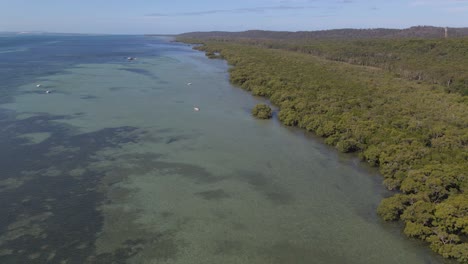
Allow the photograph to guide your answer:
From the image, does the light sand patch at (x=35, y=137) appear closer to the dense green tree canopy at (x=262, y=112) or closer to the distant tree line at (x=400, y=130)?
the dense green tree canopy at (x=262, y=112)

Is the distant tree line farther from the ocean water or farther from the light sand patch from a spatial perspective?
the light sand patch

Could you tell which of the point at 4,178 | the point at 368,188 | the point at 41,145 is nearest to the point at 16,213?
the point at 4,178

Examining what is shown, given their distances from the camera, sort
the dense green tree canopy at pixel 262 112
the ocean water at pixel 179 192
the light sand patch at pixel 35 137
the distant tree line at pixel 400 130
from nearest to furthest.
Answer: the ocean water at pixel 179 192 < the distant tree line at pixel 400 130 < the light sand patch at pixel 35 137 < the dense green tree canopy at pixel 262 112

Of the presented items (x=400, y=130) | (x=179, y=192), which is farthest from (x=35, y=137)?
(x=400, y=130)

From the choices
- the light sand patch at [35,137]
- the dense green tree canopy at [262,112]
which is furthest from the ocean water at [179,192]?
the dense green tree canopy at [262,112]

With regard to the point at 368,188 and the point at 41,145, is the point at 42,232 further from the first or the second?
the point at 368,188

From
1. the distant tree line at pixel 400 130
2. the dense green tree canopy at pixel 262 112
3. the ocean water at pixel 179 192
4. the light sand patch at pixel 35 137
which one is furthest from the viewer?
the dense green tree canopy at pixel 262 112
